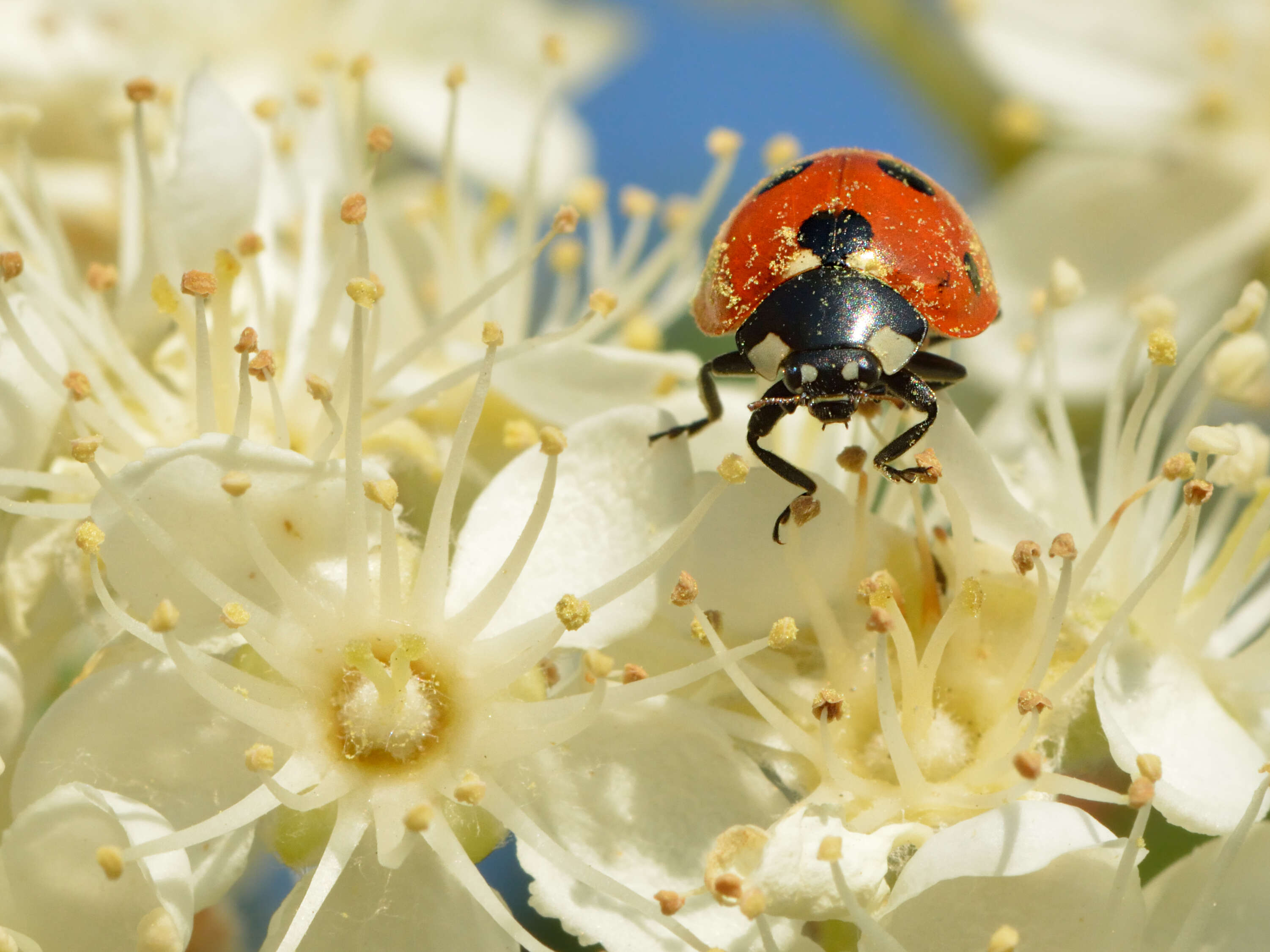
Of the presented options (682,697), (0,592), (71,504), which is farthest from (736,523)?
(0,592)

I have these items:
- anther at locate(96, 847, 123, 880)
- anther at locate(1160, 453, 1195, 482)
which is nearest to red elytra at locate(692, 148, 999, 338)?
anther at locate(1160, 453, 1195, 482)

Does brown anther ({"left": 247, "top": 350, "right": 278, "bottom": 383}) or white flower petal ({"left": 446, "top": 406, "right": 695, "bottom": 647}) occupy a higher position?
brown anther ({"left": 247, "top": 350, "right": 278, "bottom": 383})

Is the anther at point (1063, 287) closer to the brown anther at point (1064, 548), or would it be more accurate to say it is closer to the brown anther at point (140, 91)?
the brown anther at point (1064, 548)

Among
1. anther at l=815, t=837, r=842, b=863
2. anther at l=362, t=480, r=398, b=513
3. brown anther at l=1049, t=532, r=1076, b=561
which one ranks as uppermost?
brown anther at l=1049, t=532, r=1076, b=561

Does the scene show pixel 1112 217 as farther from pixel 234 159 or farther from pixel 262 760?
pixel 262 760

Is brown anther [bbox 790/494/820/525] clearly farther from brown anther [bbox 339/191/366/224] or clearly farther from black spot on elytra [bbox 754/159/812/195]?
brown anther [bbox 339/191/366/224]

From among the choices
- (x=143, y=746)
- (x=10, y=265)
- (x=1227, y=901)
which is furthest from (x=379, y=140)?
(x=1227, y=901)
